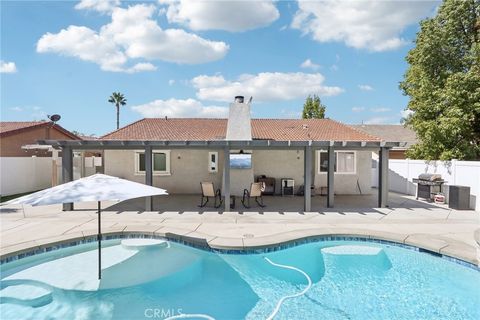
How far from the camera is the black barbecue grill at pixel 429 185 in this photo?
14844 mm

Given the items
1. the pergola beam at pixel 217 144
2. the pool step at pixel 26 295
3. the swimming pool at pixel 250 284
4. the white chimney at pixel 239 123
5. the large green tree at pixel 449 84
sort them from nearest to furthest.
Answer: the swimming pool at pixel 250 284 → the pool step at pixel 26 295 → the pergola beam at pixel 217 144 → the white chimney at pixel 239 123 → the large green tree at pixel 449 84

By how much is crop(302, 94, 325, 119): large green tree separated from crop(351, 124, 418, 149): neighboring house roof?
16.5 feet

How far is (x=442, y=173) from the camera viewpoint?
15.1 metres

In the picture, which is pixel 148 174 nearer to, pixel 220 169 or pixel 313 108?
pixel 220 169

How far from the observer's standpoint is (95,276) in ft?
22.8

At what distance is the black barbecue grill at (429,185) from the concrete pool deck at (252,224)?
95 centimetres

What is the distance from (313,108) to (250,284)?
110ft

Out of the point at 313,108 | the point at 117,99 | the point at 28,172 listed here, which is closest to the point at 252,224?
the point at 28,172

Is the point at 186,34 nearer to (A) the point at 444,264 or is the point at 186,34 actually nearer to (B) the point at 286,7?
(B) the point at 286,7

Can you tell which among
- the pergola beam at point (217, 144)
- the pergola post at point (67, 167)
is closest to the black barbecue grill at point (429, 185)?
the pergola beam at point (217, 144)

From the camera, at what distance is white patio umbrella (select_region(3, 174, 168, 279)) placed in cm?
597

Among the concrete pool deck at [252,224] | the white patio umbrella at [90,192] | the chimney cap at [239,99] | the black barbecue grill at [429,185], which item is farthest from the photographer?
the chimney cap at [239,99]

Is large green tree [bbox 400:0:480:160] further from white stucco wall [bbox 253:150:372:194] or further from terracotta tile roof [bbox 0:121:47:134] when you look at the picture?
terracotta tile roof [bbox 0:121:47:134]

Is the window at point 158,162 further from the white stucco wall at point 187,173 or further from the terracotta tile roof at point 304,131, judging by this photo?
the terracotta tile roof at point 304,131
